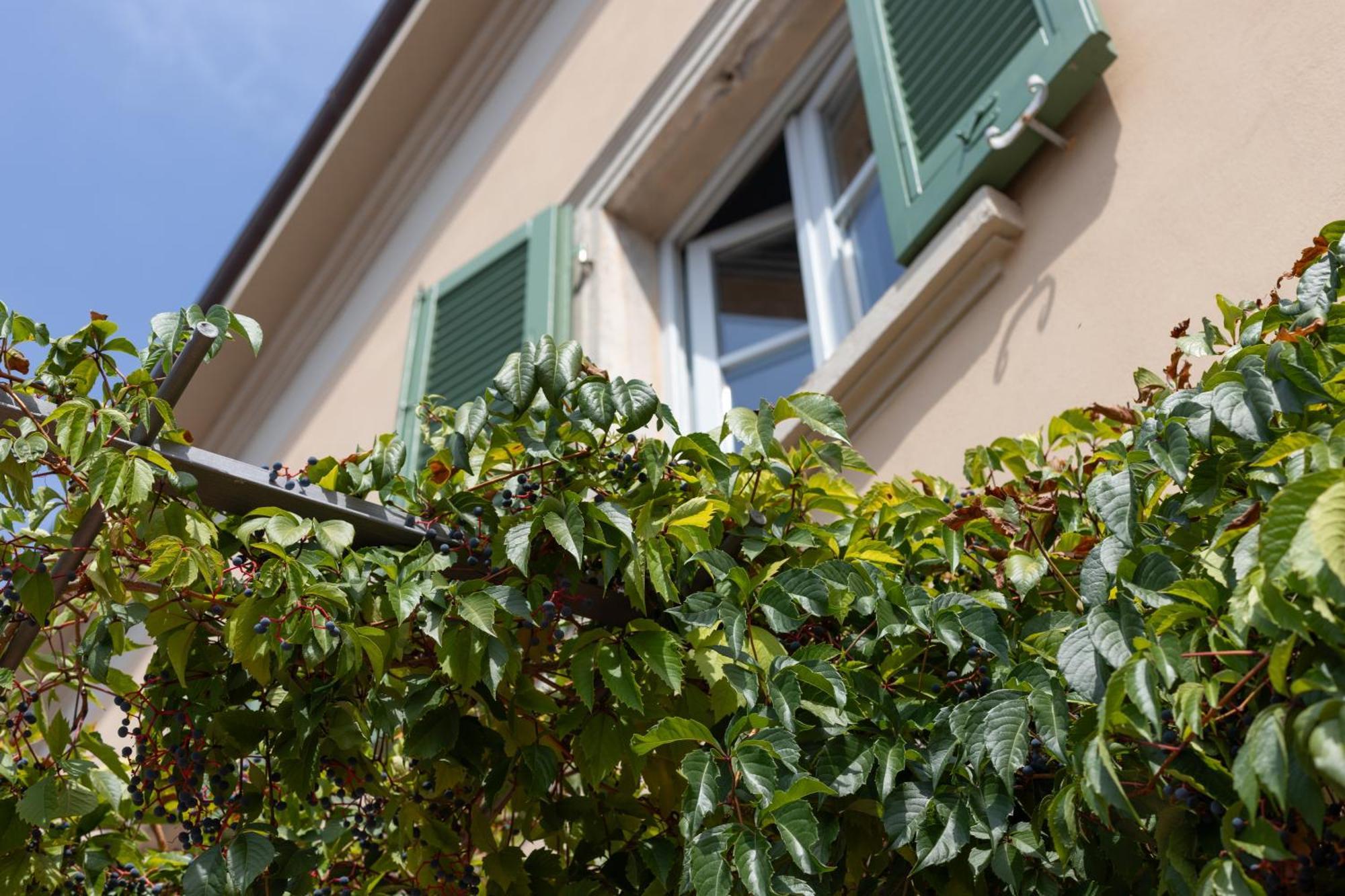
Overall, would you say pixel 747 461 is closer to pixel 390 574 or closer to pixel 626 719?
pixel 626 719

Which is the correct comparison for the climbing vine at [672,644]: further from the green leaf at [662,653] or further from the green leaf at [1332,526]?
the green leaf at [1332,526]

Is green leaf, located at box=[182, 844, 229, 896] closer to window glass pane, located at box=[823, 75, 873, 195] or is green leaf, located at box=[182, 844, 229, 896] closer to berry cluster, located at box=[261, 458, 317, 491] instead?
berry cluster, located at box=[261, 458, 317, 491]

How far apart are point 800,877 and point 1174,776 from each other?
50cm

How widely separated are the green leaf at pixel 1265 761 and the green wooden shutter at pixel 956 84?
1.94 metres

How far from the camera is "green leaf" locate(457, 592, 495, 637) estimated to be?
178 cm

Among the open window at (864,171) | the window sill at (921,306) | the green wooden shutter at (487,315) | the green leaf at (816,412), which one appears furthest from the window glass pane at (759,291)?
the green leaf at (816,412)

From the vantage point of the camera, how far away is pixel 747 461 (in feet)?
6.63

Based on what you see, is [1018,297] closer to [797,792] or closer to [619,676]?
[619,676]

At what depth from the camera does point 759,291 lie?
4.45 metres

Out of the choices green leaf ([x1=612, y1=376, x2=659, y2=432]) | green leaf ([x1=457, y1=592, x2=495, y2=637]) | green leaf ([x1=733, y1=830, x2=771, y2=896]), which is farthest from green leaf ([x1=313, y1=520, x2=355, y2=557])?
green leaf ([x1=733, y1=830, x2=771, y2=896])

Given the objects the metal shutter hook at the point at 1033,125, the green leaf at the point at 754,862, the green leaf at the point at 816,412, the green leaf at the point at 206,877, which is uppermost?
the metal shutter hook at the point at 1033,125

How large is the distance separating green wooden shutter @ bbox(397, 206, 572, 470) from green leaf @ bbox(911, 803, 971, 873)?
2.82 m

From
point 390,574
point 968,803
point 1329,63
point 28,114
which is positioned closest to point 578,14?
point 28,114

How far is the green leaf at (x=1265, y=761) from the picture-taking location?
122 cm
